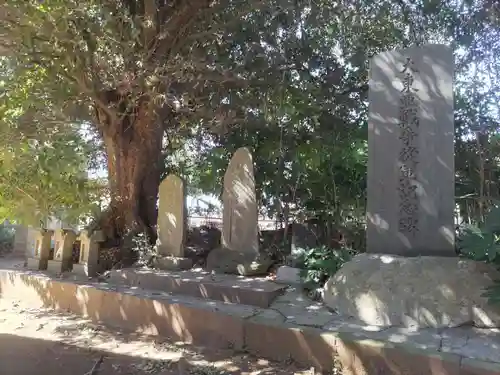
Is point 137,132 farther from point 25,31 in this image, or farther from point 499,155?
point 499,155

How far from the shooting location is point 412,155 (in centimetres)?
517

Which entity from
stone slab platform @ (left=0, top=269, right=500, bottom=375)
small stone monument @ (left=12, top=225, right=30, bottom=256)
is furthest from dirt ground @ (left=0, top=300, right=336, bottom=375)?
small stone monument @ (left=12, top=225, right=30, bottom=256)

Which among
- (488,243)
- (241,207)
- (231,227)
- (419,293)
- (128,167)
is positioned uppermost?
(128,167)

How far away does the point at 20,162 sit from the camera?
24.0ft

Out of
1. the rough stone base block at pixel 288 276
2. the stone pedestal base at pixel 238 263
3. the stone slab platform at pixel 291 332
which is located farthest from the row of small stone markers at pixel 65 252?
the rough stone base block at pixel 288 276

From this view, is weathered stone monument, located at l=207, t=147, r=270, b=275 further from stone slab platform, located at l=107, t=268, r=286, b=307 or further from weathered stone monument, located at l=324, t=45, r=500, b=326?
weathered stone monument, located at l=324, t=45, r=500, b=326

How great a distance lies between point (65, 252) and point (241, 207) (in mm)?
3497

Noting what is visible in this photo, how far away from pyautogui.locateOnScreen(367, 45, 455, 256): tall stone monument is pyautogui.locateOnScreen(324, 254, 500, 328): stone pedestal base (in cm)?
45

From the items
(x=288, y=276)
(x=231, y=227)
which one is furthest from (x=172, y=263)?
(x=288, y=276)

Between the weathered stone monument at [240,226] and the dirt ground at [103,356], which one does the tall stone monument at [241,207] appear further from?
the dirt ground at [103,356]

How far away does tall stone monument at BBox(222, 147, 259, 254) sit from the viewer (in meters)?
6.80

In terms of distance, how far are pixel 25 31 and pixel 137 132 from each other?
9.11 ft

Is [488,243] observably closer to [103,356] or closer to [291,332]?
[291,332]

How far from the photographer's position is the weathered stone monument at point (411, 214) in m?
4.34
